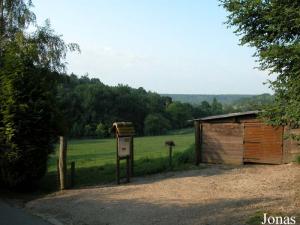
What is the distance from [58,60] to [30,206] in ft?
31.7

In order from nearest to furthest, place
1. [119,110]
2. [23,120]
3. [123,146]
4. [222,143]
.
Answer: [23,120], [123,146], [222,143], [119,110]

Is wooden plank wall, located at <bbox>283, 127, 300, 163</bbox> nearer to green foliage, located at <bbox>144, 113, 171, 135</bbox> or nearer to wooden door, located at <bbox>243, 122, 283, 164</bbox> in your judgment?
wooden door, located at <bbox>243, 122, 283, 164</bbox>

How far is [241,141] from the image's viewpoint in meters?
22.9

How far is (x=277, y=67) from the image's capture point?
42.0 feet

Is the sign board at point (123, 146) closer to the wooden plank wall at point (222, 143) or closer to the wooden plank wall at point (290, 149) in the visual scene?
the wooden plank wall at point (222, 143)

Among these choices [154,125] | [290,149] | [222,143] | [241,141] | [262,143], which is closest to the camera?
[290,149]

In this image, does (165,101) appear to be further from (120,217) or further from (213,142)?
(120,217)

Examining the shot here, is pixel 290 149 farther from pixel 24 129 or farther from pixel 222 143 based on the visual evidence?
pixel 24 129

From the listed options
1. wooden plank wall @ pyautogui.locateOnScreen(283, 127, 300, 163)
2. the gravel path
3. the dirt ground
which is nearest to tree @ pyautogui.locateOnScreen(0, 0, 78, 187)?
the dirt ground

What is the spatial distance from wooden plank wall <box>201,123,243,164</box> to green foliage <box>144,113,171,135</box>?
80404 mm

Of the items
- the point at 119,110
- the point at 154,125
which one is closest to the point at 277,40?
the point at 154,125

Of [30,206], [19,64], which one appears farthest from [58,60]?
[30,206]

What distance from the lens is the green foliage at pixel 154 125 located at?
10496 centimetres

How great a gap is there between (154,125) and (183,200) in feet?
306
